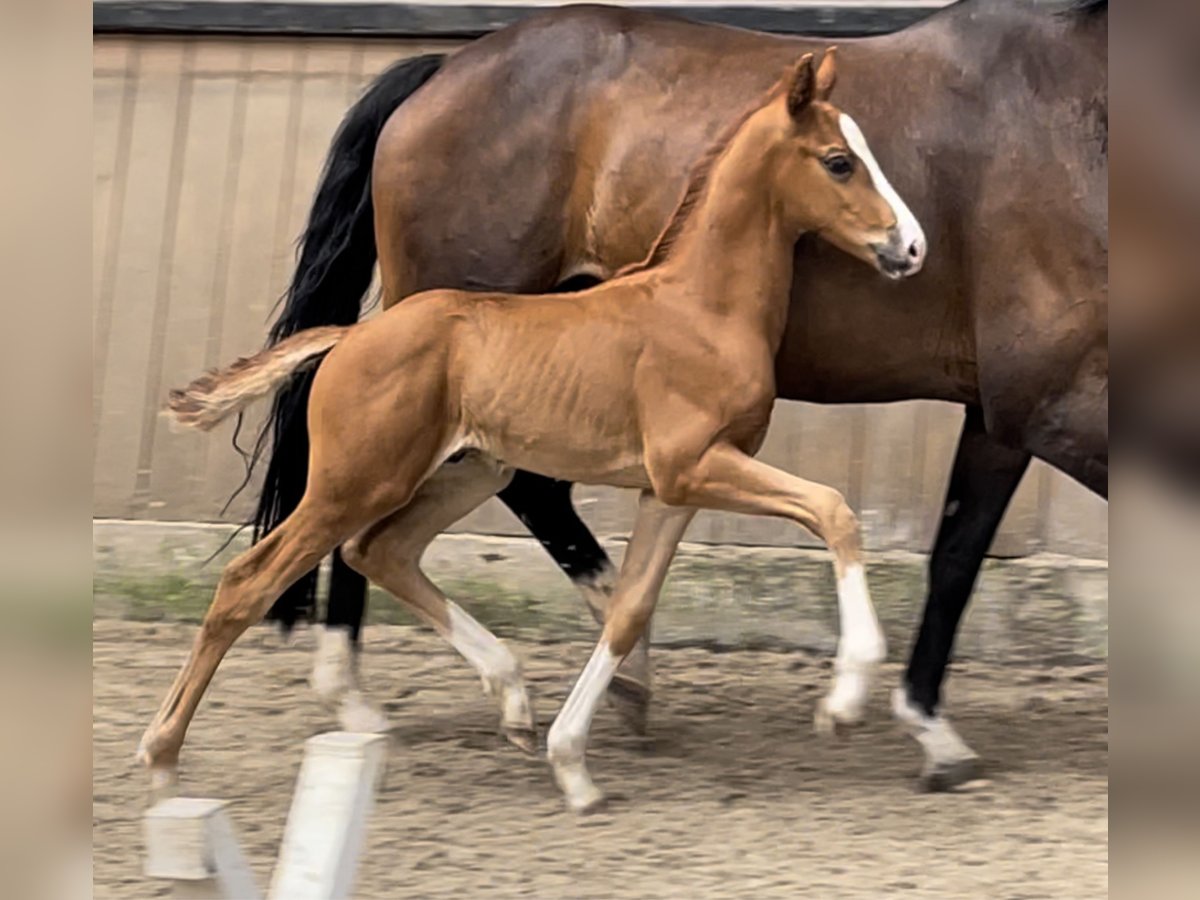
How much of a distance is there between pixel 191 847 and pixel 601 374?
1180 millimetres

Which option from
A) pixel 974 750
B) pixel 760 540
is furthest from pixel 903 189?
pixel 760 540

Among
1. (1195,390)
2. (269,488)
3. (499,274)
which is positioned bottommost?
(269,488)

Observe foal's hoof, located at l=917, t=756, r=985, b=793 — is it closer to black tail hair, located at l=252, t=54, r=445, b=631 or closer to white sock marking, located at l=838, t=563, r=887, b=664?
white sock marking, located at l=838, t=563, r=887, b=664

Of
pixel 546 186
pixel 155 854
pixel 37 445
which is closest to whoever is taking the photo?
pixel 37 445

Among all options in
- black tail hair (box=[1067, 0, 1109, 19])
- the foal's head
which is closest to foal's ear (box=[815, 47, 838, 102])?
the foal's head

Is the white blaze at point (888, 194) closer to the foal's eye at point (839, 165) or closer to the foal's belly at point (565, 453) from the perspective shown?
the foal's eye at point (839, 165)

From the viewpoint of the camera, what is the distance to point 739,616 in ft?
13.6

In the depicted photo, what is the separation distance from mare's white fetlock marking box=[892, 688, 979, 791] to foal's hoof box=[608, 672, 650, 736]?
538 mm

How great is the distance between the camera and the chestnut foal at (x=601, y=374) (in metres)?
2.71

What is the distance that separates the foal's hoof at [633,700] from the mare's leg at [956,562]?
1.75 ft

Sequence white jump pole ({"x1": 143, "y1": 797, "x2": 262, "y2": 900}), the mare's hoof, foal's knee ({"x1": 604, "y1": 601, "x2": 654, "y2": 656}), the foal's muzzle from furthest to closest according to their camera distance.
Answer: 1. foal's knee ({"x1": 604, "y1": 601, "x2": 654, "y2": 656})
2. the foal's muzzle
3. the mare's hoof
4. white jump pole ({"x1": 143, "y1": 797, "x2": 262, "y2": 900})

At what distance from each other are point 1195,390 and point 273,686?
281 centimetres

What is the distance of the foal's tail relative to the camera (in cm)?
276

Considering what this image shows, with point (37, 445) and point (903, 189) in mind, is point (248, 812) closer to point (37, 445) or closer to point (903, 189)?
point (903, 189)
